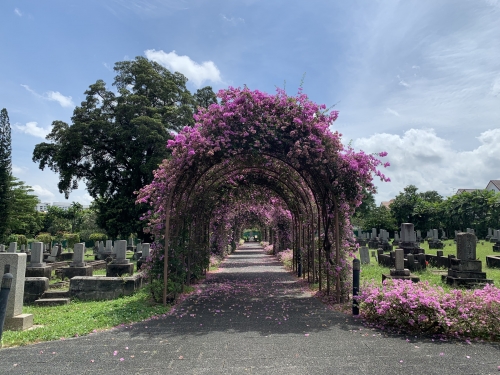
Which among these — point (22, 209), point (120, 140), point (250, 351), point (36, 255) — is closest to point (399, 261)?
point (250, 351)

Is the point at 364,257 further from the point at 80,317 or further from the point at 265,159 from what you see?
the point at 80,317

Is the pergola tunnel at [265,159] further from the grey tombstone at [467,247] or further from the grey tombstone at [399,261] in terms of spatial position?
the grey tombstone at [467,247]

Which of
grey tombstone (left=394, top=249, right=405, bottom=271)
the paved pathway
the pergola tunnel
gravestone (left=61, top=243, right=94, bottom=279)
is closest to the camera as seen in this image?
the paved pathway

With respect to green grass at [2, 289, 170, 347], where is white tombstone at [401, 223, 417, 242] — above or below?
above

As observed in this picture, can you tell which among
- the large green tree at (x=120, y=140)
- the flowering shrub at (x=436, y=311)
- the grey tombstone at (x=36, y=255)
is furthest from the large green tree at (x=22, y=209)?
the flowering shrub at (x=436, y=311)

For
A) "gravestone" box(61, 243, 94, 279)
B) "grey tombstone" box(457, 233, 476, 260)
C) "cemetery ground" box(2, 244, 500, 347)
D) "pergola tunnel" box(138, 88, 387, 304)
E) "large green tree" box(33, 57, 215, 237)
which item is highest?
"large green tree" box(33, 57, 215, 237)

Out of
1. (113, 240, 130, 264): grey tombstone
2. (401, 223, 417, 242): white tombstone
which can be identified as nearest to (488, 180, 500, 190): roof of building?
(401, 223, 417, 242): white tombstone

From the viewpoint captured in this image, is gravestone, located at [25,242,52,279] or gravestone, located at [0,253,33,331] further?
gravestone, located at [25,242,52,279]

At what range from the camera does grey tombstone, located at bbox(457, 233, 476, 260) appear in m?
9.71

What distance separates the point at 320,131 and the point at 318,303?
12.2 ft

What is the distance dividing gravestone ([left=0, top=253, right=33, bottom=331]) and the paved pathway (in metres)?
1.11

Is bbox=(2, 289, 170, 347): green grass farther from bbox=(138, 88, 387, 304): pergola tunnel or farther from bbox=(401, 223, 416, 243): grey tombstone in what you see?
bbox=(401, 223, 416, 243): grey tombstone

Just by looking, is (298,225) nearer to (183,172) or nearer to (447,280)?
(447,280)

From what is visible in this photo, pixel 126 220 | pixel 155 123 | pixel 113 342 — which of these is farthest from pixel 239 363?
pixel 126 220
